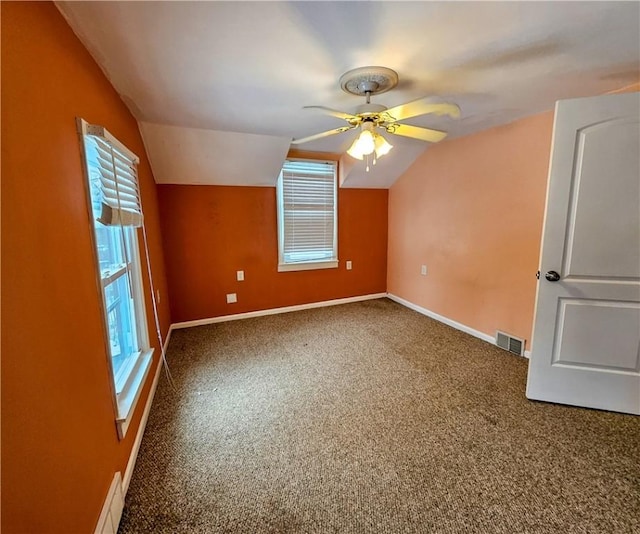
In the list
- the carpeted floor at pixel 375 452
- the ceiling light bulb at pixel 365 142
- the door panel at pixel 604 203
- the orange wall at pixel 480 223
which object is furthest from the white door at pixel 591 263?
the ceiling light bulb at pixel 365 142

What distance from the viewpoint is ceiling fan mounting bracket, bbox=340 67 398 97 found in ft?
5.41

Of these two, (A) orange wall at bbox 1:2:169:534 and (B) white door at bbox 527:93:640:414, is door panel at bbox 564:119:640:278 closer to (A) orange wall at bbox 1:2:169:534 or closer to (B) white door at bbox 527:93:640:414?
(B) white door at bbox 527:93:640:414

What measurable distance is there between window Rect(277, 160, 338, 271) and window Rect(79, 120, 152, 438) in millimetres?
1867

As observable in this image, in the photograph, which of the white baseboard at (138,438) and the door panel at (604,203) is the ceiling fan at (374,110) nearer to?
the door panel at (604,203)

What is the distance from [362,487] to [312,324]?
2.16 meters

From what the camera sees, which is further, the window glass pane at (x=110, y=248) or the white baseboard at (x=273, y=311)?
the white baseboard at (x=273, y=311)

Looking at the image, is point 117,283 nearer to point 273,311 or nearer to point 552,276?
point 273,311

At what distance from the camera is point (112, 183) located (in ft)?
5.08

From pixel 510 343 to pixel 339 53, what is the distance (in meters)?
2.76

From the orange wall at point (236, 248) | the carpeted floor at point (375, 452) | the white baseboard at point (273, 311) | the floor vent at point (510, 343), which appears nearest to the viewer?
the carpeted floor at point (375, 452)

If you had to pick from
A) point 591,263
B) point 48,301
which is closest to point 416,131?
point 591,263

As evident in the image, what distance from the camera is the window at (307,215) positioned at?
375 centimetres

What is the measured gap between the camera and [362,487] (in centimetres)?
146

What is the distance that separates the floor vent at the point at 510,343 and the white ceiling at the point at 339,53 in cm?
193
